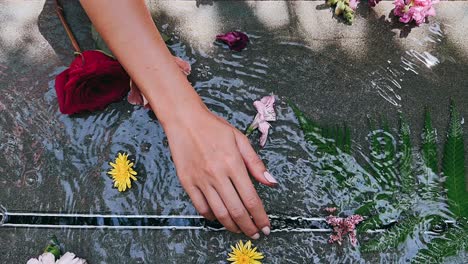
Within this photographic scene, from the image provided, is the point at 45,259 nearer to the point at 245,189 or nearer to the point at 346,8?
the point at 245,189

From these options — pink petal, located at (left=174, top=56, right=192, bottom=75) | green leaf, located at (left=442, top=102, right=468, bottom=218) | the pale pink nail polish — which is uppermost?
pink petal, located at (left=174, top=56, right=192, bottom=75)

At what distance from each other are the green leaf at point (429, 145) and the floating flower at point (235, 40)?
77 centimetres

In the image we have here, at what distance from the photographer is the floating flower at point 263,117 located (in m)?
1.96

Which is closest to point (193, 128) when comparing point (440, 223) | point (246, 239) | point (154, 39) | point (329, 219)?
point (154, 39)

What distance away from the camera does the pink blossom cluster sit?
2.15m

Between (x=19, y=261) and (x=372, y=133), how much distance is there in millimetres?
1342

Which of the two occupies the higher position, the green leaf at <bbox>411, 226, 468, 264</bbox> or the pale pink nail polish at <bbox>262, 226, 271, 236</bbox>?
the pale pink nail polish at <bbox>262, 226, 271, 236</bbox>

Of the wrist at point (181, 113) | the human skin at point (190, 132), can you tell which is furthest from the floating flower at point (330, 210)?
the wrist at point (181, 113)

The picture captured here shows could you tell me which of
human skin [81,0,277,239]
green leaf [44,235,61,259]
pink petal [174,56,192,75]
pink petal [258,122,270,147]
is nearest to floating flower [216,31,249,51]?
pink petal [174,56,192,75]

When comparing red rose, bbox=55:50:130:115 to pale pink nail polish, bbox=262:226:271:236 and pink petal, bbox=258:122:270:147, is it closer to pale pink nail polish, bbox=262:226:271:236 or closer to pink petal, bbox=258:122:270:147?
pink petal, bbox=258:122:270:147

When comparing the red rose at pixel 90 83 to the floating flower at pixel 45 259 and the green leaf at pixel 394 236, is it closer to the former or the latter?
the floating flower at pixel 45 259

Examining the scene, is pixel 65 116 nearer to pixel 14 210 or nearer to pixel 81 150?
pixel 81 150

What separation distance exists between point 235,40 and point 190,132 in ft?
2.11

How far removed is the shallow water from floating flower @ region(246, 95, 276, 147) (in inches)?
1.2
